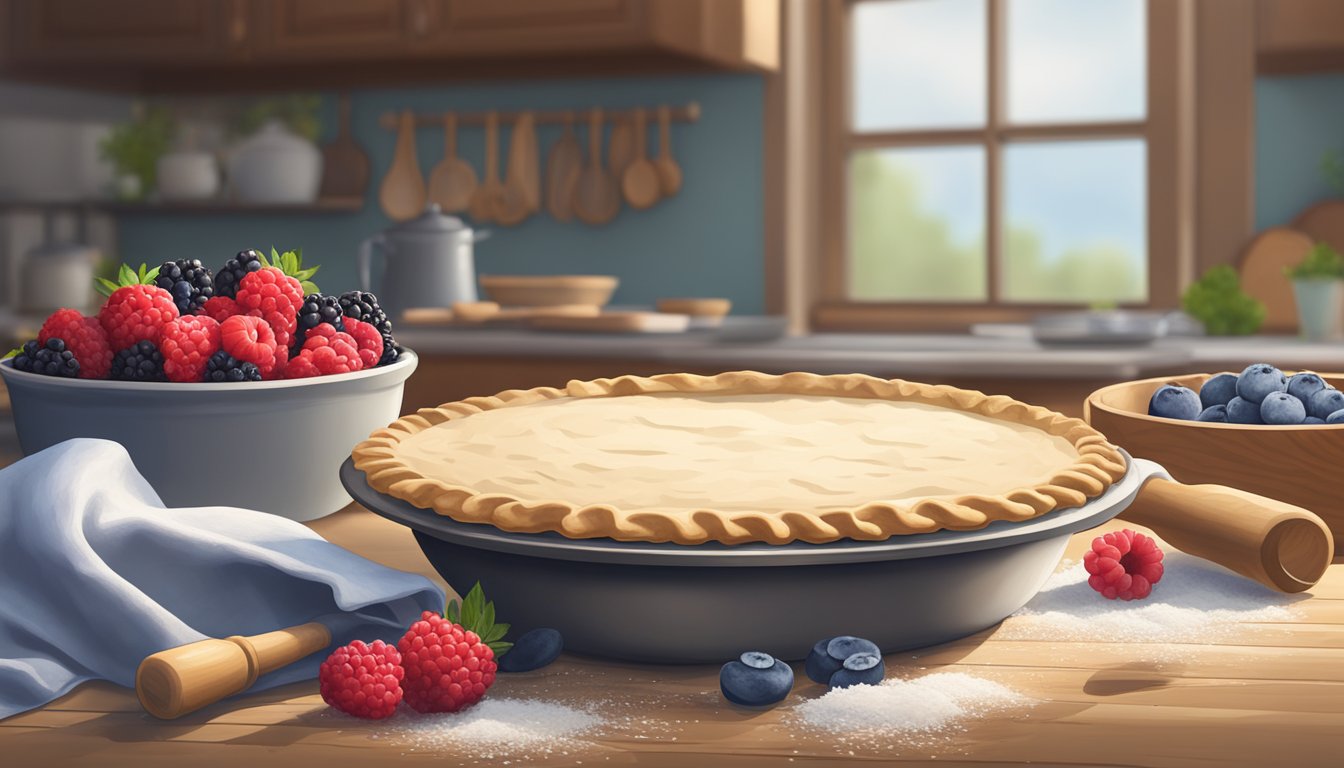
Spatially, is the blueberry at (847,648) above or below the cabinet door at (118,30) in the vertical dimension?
below

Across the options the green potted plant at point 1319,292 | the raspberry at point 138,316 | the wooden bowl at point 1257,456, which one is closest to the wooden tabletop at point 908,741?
the wooden bowl at point 1257,456

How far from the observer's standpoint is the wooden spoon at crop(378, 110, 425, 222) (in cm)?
386

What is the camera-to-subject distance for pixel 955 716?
62cm

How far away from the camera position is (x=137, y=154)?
403cm

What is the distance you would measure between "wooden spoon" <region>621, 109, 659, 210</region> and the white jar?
0.97m

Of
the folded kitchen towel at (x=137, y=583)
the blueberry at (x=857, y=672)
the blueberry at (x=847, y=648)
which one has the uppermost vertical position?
the folded kitchen towel at (x=137, y=583)

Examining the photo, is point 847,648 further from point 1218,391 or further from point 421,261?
point 421,261

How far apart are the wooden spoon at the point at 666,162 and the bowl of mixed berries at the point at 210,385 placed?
8.74 ft

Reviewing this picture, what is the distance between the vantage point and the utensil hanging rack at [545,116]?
3607 mm

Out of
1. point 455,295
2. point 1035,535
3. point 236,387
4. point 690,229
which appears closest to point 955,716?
point 1035,535

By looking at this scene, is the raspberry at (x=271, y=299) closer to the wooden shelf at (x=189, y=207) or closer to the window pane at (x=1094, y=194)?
the window pane at (x=1094, y=194)

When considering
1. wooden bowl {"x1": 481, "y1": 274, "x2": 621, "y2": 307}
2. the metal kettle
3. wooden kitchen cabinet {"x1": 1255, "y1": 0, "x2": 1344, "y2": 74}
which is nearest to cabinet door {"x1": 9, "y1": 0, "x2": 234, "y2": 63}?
the metal kettle

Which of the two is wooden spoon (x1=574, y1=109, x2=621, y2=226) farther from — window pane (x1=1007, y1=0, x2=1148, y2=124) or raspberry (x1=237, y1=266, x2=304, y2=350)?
raspberry (x1=237, y1=266, x2=304, y2=350)

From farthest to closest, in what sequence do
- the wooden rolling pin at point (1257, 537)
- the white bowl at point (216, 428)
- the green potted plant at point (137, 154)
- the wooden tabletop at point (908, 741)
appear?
1. the green potted plant at point (137, 154)
2. the white bowl at point (216, 428)
3. the wooden rolling pin at point (1257, 537)
4. the wooden tabletop at point (908, 741)
